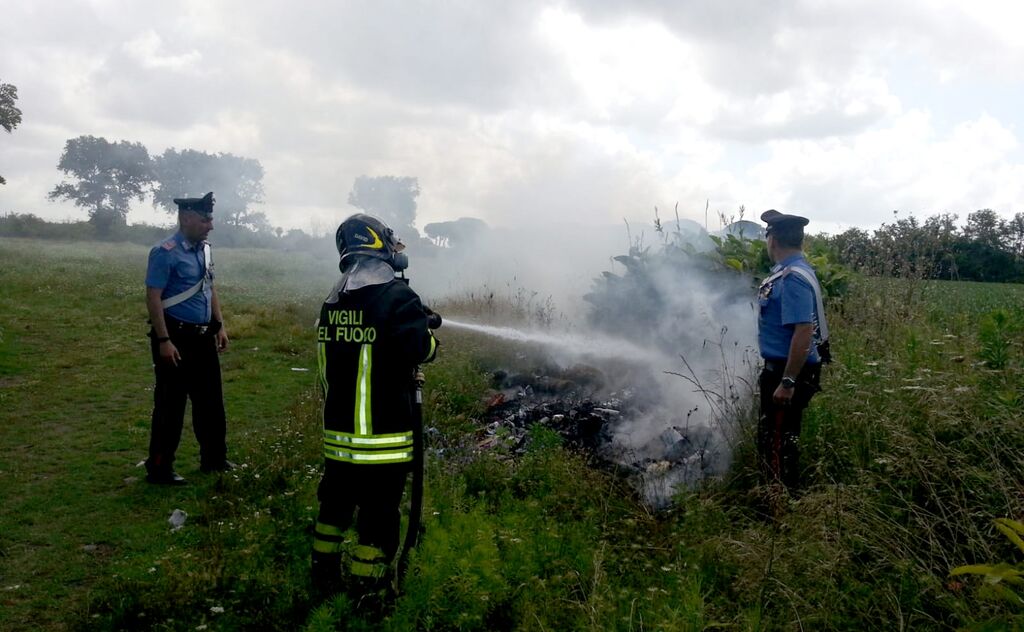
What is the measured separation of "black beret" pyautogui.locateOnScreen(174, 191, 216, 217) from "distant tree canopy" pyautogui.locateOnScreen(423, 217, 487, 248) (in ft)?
52.5

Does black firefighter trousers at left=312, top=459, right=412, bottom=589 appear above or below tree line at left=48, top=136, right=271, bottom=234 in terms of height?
below

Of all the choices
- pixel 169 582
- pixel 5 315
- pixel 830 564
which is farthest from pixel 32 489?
pixel 5 315

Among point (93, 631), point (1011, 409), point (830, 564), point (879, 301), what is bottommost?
point (93, 631)

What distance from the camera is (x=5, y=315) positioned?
1396 centimetres

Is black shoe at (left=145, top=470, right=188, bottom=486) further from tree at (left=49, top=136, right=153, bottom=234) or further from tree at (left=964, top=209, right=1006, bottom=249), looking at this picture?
tree at (left=49, top=136, right=153, bottom=234)

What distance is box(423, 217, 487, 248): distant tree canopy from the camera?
877 inches

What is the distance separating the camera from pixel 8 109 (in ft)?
71.0

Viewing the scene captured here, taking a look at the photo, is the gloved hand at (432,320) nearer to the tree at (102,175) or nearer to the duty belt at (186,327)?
the duty belt at (186,327)

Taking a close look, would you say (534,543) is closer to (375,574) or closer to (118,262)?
(375,574)

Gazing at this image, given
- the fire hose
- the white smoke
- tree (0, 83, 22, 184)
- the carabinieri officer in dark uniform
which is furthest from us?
tree (0, 83, 22, 184)

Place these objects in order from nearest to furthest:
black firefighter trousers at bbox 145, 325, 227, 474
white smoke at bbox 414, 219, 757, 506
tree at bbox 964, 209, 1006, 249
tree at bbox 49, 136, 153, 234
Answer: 1. black firefighter trousers at bbox 145, 325, 227, 474
2. white smoke at bbox 414, 219, 757, 506
3. tree at bbox 964, 209, 1006, 249
4. tree at bbox 49, 136, 153, 234

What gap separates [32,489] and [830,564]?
5764 mm

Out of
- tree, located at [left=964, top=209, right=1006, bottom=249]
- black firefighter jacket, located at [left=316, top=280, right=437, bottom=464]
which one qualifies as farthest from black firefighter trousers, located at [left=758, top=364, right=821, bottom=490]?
tree, located at [left=964, top=209, right=1006, bottom=249]

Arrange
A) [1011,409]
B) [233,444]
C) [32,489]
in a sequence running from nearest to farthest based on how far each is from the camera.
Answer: [1011,409] < [32,489] < [233,444]
